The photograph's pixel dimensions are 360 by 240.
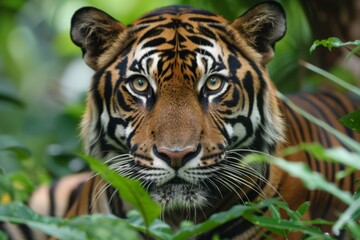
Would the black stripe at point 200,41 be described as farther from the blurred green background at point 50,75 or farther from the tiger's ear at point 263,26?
the blurred green background at point 50,75

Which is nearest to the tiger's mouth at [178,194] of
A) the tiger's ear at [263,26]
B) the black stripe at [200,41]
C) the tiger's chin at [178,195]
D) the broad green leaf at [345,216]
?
the tiger's chin at [178,195]

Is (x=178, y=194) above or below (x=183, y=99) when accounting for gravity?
below

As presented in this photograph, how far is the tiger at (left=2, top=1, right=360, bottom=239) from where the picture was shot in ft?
11.9

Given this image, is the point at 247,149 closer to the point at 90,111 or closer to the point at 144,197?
the point at 90,111

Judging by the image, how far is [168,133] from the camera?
3.59m

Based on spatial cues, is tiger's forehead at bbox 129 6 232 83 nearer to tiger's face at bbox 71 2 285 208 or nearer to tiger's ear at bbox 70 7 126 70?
tiger's face at bbox 71 2 285 208

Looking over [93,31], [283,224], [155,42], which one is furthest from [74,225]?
[93,31]

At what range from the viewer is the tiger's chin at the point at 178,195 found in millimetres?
3641

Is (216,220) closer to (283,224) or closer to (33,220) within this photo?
(283,224)

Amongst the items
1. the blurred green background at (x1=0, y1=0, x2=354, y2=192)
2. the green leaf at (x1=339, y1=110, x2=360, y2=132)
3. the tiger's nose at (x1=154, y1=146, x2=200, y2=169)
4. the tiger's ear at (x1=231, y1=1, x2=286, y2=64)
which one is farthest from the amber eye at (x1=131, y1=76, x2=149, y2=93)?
the green leaf at (x1=339, y1=110, x2=360, y2=132)

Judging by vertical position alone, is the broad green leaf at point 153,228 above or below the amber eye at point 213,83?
below

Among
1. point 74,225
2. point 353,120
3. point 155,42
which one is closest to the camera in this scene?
point 74,225

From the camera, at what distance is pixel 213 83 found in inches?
150

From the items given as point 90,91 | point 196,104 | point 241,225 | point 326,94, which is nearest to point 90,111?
point 90,91
